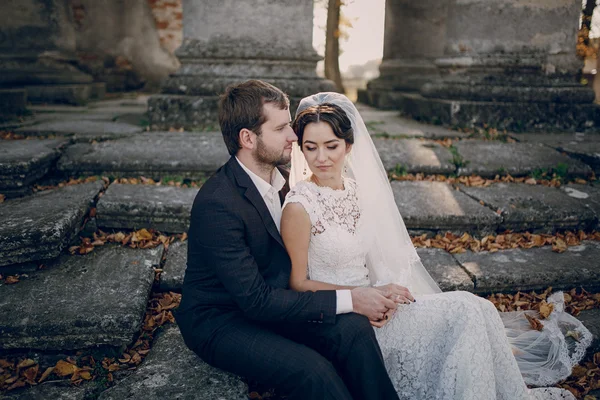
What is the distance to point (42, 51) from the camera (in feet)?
25.7

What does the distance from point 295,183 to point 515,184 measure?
101 inches

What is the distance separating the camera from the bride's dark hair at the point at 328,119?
2.44 metres

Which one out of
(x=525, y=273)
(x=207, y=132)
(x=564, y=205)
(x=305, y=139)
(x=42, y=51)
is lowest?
(x=525, y=273)

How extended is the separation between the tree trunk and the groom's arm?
1014 cm

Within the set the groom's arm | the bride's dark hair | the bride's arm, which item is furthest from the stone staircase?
the bride's dark hair

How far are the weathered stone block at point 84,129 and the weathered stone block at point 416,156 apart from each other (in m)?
2.67

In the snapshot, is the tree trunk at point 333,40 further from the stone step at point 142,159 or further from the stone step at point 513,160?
the stone step at point 142,159

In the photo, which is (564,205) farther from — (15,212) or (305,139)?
(15,212)

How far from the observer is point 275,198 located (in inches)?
99.2

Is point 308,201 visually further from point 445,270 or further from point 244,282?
point 445,270

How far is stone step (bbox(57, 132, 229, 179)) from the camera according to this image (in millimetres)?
4254

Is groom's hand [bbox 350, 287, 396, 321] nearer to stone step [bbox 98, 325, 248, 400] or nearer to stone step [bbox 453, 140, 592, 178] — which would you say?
stone step [bbox 98, 325, 248, 400]

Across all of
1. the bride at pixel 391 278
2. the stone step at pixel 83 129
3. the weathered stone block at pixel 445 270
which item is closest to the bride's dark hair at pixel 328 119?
the bride at pixel 391 278

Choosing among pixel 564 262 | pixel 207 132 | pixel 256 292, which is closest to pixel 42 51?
pixel 207 132
